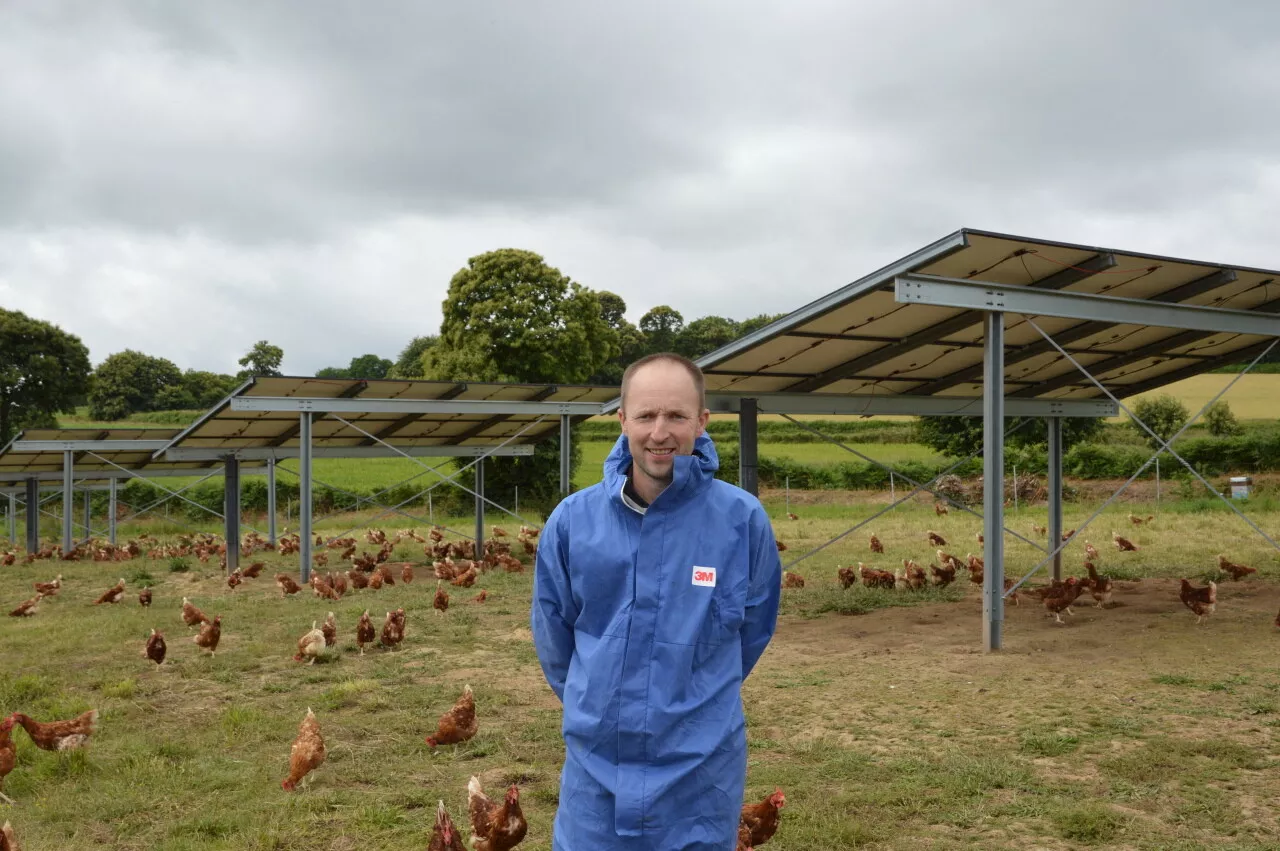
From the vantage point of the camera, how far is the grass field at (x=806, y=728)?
4395 millimetres

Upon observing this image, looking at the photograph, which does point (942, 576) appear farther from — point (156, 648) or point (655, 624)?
point (655, 624)

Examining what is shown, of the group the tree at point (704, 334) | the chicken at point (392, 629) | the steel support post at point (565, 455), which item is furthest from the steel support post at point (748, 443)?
the tree at point (704, 334)

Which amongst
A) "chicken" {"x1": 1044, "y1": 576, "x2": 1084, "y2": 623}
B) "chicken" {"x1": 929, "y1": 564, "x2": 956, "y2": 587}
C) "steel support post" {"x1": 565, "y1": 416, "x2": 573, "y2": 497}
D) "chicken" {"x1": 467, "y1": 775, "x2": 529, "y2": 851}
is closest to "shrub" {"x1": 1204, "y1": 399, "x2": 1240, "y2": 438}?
"chicken" {"x1": 929, "y1": 564, "x2": 956, "y2": 587}

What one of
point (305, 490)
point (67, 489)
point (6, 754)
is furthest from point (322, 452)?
→ point (6, 754)

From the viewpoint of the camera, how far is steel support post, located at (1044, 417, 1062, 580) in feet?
41.1

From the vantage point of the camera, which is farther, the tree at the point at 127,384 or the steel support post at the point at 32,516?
the tree at the point at 127,384

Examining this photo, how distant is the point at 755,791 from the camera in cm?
481

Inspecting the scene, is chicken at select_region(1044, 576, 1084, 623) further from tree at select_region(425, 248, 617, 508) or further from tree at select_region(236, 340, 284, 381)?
tree at select_region(236, 340, 284, 381)

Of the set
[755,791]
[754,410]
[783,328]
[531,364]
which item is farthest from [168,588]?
[531,364]

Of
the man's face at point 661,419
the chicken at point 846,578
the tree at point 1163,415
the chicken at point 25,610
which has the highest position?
the tree at point 1163,415

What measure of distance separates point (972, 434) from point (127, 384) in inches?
2260

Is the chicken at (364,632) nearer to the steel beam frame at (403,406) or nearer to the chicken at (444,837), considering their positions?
the steel beam frame at (403,406)

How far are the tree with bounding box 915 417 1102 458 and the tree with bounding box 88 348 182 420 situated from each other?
5319 centimetres

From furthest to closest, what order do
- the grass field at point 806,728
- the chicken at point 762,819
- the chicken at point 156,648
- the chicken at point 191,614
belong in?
the chicken at point 191,614, the chicken at point 156,648, the grass field at point 806,728, the chicken at point 762,819
